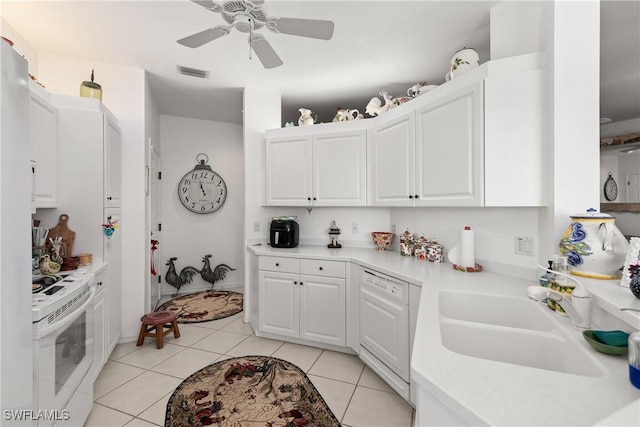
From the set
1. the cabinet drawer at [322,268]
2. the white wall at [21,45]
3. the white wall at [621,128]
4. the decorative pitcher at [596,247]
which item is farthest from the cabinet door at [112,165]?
the white wall at [621,128]

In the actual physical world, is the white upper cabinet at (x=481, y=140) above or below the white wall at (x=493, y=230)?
above

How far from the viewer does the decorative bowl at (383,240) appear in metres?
2.79

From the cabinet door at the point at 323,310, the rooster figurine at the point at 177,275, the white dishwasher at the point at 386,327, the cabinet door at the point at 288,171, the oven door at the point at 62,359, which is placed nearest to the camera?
the oven door at the point at 62,359

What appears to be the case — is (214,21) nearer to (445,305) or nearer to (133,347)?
(445,305)

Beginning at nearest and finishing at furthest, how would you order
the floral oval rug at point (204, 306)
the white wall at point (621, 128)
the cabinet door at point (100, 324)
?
the cabinet door at point (100, 324)
the floral oval rug at point (204, 306)
the white wall at point (621, 128)

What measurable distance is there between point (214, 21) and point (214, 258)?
3251 millimetres

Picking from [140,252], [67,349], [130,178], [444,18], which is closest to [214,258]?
[140,252]

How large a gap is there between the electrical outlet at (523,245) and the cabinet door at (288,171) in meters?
1.80

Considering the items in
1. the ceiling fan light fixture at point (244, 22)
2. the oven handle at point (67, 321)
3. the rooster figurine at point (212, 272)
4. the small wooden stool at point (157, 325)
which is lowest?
the small wooden stool at point (157, 325)

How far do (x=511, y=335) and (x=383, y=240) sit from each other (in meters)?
1.77

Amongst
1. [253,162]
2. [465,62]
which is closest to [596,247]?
[465,62]

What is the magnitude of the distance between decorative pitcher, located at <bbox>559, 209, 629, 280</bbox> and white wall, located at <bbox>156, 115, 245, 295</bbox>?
13.0 ft

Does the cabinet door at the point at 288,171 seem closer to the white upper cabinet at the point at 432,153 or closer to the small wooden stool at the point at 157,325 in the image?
the white upper cabinet at the point at 432,153

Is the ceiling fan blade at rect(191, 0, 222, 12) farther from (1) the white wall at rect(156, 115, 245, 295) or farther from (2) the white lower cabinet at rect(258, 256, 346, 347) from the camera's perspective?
(1) the white wall at rect(156, 115, 245, 295)
